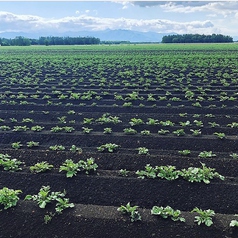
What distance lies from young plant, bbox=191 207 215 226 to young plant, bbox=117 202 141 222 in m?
1.12

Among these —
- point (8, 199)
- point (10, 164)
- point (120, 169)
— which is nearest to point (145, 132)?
point (120, 169)

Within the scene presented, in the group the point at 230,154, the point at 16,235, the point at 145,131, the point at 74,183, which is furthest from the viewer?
the point at 145,131

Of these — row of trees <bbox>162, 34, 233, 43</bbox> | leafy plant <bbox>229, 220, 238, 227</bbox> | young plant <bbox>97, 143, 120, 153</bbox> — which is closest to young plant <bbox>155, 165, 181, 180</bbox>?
leafy plant <bbox>229, 220, 238, 227</bbox>

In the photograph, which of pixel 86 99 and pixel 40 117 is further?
pixel 86 99

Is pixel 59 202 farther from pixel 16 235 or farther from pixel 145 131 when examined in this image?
pixel 145 131

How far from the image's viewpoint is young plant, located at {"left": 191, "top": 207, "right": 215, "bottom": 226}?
6.29m

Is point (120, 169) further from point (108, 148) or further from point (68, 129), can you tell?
point (68, 129)

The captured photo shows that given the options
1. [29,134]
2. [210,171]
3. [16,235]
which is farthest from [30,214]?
[29,134]

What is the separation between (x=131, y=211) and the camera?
6.61 m

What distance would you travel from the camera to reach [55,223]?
653 centimetres

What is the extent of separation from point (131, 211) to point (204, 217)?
4.65 feet

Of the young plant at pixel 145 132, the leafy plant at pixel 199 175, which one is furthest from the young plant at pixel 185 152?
the young plant at pixel 145 132

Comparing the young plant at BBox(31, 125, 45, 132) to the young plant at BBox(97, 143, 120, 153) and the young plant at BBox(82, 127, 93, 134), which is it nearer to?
the young plant at BBox(82, 127, 93, 134)

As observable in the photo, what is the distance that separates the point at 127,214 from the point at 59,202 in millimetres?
1480
